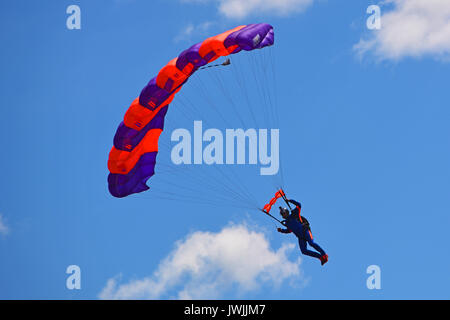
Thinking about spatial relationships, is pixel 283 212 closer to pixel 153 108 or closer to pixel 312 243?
pixel 312 243

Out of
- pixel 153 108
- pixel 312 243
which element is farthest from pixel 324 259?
pixel 153 108

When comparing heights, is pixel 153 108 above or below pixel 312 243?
above

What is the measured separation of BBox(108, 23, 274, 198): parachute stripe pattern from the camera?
21609 millimetres

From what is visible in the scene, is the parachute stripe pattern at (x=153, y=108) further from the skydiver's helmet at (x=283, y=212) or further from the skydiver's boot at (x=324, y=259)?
the skydiver's boot at (x=324, y=259)

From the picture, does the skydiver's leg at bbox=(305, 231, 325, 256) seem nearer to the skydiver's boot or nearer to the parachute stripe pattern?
the skydiver's boot

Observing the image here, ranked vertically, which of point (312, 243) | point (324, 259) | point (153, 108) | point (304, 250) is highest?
point (153, 108)

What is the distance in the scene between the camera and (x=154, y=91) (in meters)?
22.4

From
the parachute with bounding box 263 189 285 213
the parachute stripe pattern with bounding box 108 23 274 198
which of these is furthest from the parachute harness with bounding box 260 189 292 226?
the parachute stripe pattern with bounding box 108 23 274 198

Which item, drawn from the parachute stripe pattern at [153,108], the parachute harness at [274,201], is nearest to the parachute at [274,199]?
the parachute harness at [274,201]

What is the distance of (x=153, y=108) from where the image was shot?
22750mm
